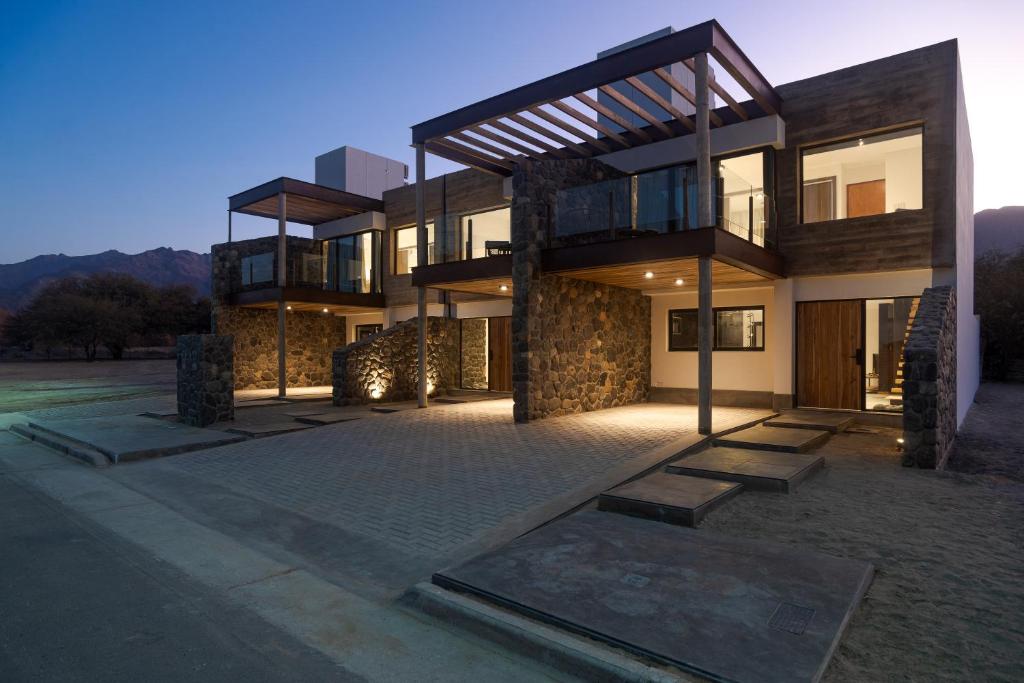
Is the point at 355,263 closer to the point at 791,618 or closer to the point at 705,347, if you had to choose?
the point at 705,347

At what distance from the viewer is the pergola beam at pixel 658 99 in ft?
33.4

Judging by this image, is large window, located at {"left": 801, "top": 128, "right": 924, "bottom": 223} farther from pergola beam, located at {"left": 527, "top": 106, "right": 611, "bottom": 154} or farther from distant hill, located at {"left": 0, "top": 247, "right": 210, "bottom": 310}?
distant hill, located at {"left": 0, "top": 247, "right": 210, "bottom": 310}

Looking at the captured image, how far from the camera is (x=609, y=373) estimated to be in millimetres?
12609

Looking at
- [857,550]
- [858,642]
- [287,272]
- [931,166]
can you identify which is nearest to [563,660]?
[858,642]

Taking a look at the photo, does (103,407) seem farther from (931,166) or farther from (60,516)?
(931,166)

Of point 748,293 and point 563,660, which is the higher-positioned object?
point 748,293

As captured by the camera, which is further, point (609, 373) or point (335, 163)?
point (335, 163)

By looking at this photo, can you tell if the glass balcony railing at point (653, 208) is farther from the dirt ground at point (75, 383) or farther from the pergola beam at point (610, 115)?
the dirt ground at point (75, 383)

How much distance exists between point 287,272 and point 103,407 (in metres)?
6.23

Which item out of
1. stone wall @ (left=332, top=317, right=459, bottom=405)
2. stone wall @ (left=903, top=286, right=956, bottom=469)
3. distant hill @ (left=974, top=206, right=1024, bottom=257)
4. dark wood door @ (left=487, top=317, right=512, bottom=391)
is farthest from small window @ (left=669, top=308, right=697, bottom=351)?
distant hill @ (left=974, top=206, right=1024, bottom=257)

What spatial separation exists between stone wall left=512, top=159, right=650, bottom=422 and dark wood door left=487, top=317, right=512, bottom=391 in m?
4.12

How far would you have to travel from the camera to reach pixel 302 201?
18.8 m

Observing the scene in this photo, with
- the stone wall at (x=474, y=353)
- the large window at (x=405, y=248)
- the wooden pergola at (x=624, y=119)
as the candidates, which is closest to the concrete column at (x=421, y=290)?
the wooden pergola at (x=624, y=119)

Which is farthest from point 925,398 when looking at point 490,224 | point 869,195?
point 490,224
